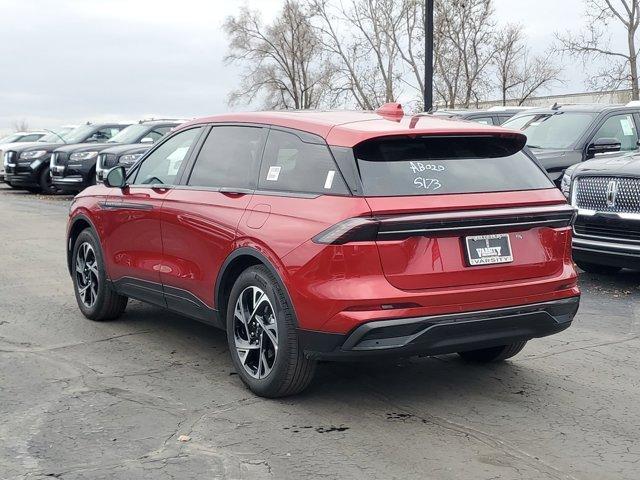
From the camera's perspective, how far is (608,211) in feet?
29.2

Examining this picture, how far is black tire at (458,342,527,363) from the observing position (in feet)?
19.5

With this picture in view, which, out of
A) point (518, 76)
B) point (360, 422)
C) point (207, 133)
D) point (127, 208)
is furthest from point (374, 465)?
point (518, 76)

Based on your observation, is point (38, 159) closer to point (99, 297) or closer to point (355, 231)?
point (99, 297)

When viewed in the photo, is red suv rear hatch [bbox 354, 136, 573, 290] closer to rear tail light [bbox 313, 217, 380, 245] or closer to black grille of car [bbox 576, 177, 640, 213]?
rear tail light [bbox 313, 217, 380, 245]

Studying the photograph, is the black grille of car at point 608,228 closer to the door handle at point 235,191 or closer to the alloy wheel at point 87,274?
the door handle at point 235,191

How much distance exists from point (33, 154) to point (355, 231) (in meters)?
20.0

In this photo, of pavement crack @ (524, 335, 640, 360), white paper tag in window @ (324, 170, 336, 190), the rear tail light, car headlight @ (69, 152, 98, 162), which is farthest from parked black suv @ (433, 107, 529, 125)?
the rear tail light

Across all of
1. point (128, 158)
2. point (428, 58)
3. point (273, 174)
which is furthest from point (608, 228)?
point (128, 158)

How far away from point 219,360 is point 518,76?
4147 cm

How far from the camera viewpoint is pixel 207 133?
624 cm

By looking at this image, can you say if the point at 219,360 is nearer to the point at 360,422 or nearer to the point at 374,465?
the point at 360,422

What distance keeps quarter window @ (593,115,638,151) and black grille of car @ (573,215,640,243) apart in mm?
3021

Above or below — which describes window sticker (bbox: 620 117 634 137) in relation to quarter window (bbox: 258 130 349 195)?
below

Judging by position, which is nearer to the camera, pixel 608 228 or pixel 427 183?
pixel 427 183
